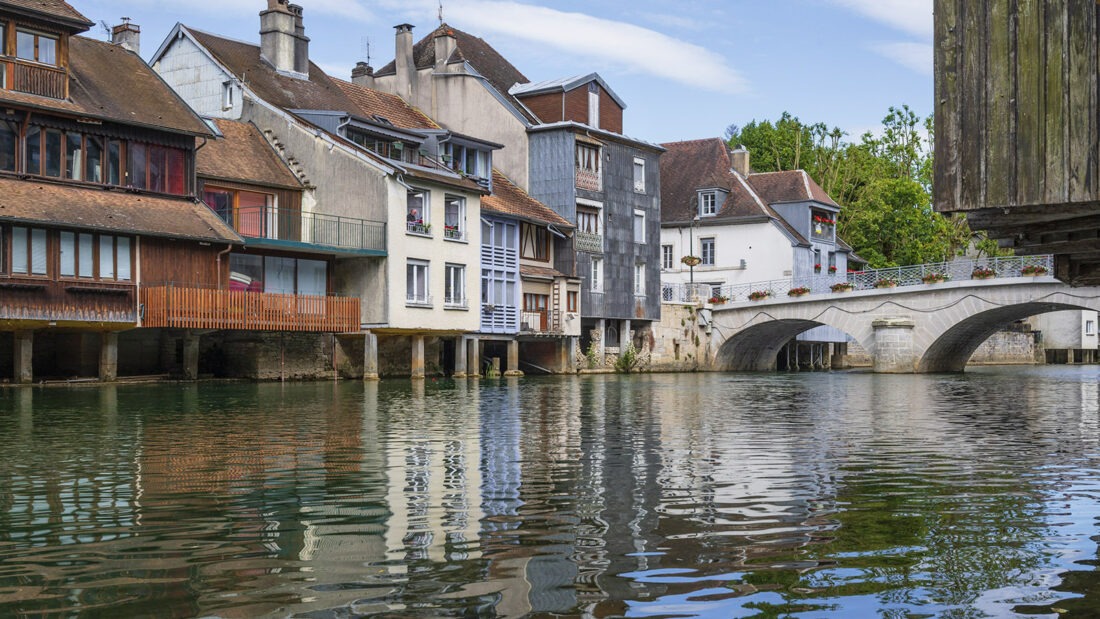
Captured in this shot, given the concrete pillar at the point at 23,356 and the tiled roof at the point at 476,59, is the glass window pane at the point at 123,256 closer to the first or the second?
the concrete pillar at the point at 23,356

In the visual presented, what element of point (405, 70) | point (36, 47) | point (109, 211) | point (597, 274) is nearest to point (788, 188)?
point (597, 274)

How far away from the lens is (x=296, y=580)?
733cm

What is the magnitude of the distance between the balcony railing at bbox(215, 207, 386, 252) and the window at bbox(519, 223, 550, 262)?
32.6ft

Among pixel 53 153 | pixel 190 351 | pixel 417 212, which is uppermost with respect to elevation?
pixel 53 153

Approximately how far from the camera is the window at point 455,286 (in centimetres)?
4353

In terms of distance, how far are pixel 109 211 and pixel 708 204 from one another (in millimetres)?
39439

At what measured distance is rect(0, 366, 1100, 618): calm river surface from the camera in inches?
273

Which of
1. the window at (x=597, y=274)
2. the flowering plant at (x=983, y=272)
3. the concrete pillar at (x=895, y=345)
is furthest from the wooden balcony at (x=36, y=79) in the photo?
the flowering plant at (x=983, y=272)

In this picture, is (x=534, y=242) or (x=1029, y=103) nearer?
(x=1029, y=103)

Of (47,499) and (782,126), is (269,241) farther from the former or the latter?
(782,126)

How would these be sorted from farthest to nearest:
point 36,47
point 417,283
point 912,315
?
point 912,315 → point 417,283 → point 36,47

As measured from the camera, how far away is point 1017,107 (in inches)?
370

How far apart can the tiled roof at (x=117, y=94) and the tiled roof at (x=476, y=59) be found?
16.2 m

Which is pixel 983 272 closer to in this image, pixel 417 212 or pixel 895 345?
pixel 895 345
